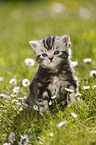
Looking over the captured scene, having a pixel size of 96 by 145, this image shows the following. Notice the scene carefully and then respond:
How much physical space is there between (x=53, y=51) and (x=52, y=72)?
438 mm

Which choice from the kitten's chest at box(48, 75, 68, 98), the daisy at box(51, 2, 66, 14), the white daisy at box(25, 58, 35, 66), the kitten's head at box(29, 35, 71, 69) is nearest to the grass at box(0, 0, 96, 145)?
Result: the white daisy at box(25, 58, 35, 66)

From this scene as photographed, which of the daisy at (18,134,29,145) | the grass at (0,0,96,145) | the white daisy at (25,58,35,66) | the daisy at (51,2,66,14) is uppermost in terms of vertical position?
the daisy at (51,2,66,14)

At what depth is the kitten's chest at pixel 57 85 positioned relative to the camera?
4.29m

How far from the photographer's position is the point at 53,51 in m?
4.12

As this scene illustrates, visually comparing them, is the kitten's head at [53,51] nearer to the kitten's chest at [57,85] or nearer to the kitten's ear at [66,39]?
the kitten's ear at [66,39]

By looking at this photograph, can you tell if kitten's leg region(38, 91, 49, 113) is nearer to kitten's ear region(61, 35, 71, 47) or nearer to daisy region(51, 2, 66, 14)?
kitten's ear region(61, 35, 71, 47)

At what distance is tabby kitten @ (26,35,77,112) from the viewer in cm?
412

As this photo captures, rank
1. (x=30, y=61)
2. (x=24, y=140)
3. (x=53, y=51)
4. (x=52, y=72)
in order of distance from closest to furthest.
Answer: (x=24, y=140) < (x=53, y=51) < (x=52, y=72) < (x=30, y=61)

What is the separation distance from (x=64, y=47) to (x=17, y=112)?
1.62 meters

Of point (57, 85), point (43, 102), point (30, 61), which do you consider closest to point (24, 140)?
point (43, 102)

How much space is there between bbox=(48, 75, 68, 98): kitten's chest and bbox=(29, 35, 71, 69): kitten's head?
268 millimetres

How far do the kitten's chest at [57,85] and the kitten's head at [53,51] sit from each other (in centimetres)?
27

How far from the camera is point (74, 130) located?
3.57 m

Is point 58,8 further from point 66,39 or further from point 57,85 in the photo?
point 57,85
